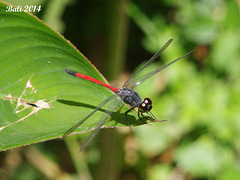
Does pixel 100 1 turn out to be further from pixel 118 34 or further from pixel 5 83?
pixel 5 83

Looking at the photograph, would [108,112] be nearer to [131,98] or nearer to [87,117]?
[87,117]

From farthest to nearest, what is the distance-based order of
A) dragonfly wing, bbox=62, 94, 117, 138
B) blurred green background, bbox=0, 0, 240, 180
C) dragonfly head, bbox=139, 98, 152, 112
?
blurred green background, bbox=0, 0, 240, 180, dragonfly head, bbox=139, 98, 152, 112, dragonfly wing, bbox=62, 94, 117, 138

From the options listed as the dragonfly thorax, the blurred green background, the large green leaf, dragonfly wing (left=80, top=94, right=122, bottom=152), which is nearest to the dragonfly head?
the dragonfly thorax

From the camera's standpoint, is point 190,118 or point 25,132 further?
point 190,118

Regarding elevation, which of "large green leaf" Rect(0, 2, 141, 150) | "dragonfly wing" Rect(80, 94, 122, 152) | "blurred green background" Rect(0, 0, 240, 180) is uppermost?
"large green leaf" Rect(0, 2, 141, 150)

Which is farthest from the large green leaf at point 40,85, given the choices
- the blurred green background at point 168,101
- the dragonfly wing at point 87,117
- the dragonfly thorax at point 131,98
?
the blurred green background at point 168,101

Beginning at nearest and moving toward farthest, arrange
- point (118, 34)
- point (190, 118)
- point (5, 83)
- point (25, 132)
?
point (25, 132) → point (5, 83) → point (118, 34) → point (190, 118)

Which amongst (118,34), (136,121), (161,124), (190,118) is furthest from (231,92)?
(136,121)

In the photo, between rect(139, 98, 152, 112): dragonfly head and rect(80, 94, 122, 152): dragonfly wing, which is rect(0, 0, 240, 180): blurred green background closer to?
rect(139, 98, 152, 112): dragonfly head
